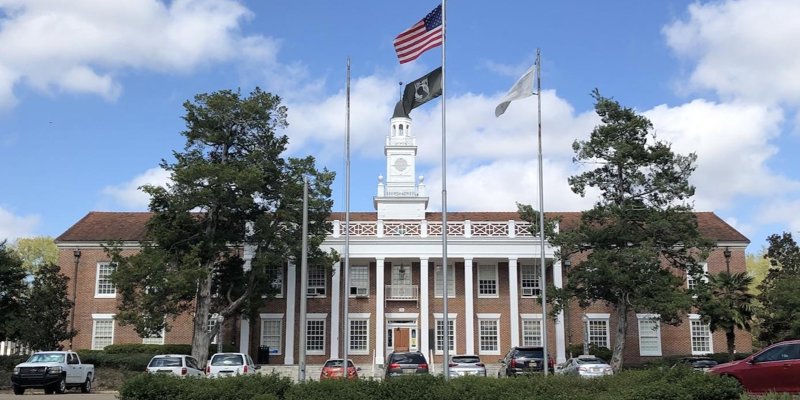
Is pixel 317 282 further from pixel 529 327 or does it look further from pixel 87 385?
pixel 87 385

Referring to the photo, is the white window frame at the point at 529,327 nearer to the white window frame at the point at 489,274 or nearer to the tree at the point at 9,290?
the white window frame at the point at 489,274

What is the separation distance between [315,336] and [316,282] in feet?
11.4

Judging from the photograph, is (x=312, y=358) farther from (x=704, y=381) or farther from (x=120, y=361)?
(x=704, y=381)

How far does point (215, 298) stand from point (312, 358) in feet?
27.9

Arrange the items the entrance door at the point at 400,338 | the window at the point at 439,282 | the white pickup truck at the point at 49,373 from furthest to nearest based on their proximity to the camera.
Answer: the window at the point at 439,282 → the entrance door at the point at 400,338 → the white pickup truck at the point at 49,373

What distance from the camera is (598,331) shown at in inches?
1933

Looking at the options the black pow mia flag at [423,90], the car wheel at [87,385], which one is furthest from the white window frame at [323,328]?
the black pow mia flag at [423,90]

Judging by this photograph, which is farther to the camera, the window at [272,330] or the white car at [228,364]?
the window at [272,330]

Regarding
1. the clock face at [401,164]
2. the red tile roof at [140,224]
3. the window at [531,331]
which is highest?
the clock face at [401,164]

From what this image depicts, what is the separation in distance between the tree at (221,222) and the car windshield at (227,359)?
346 inches

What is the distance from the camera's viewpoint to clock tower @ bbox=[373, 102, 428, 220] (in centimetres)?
5691

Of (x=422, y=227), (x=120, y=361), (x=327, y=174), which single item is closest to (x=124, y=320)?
(x=120, y=361)

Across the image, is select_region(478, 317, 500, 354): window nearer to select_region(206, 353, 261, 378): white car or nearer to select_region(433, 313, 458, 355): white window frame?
select_region(433, 313, 458, 355): white window frame

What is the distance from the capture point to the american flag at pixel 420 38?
23.9 m
